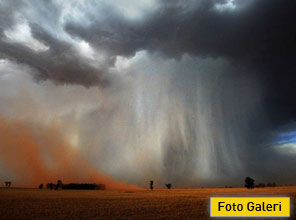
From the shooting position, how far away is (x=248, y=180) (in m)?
97.6

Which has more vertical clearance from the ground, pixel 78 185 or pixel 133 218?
pixel 133 218

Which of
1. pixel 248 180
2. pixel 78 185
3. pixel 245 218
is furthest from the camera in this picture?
pixel 78 185

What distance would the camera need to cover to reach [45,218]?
2505cm

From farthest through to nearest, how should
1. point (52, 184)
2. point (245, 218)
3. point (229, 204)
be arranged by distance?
point (52, 184)
point (229, 204)
point (245, 218)

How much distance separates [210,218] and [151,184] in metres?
88.9

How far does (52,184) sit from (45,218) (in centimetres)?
8946

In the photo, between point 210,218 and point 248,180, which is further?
point 248,180

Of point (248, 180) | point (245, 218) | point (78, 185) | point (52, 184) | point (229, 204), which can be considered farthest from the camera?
point (78, 185)

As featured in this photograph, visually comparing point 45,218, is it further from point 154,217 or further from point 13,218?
point 154,217

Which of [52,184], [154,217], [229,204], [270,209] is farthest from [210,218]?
[52,184]

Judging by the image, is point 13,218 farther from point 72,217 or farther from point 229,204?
point 229,204

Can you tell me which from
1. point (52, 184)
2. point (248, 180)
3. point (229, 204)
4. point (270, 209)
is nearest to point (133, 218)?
point (229, 204)

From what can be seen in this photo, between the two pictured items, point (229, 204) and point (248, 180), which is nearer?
point (229, 204)

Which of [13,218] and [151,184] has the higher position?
[13,218]
